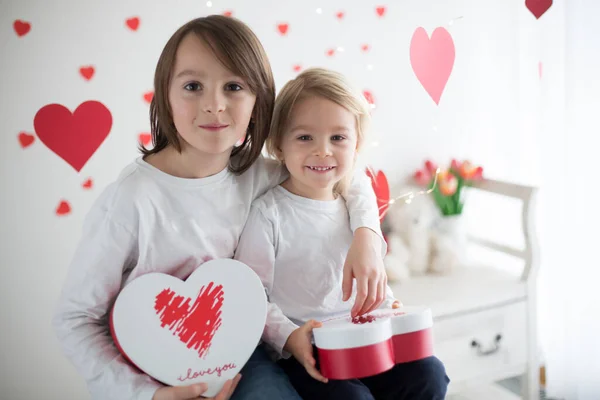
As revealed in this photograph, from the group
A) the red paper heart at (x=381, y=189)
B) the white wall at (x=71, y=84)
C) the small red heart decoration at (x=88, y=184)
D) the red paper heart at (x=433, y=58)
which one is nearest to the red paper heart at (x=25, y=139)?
the white wall at (x=71, y=84)

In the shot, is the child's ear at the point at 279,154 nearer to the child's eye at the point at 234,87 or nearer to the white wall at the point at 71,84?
the child's eye at the point at 234,87

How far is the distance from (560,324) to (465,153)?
0.71m

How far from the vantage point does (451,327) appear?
1.74 meters

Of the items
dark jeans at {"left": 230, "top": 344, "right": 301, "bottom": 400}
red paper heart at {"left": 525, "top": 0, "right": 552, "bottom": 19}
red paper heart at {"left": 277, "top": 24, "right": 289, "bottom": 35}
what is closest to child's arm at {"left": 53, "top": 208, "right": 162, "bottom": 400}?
dark jeans at {"left": 230, "top": 344, "right": 301, "bottom": 400}

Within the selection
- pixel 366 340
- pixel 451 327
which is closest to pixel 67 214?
pixel 366 340

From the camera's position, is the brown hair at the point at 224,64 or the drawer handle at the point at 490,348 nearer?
the brown hair at the point at 224,64

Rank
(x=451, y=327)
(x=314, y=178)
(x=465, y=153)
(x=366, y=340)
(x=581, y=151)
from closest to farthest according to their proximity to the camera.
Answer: (x=366, y=340) < (x=314, y=178) < (x=451, y=327) < (x=581, y=151) < (x=465, y=153)

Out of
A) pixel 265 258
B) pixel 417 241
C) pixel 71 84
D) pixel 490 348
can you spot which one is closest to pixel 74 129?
pixel 71 84

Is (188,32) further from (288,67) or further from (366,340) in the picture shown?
(288,67)

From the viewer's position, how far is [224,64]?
1006mm

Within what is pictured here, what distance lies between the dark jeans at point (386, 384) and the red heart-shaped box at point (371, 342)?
0.05 m

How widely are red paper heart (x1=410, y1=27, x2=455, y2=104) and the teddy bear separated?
1.30 ft

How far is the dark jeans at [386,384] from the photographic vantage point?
3.33 feet

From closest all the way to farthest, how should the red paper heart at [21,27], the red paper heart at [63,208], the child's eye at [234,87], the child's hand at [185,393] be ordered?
the child's hand at [185,393] → the child's eye at [234,87] → the red paper heart at [21,27] → the red paper heart at [63,208]
